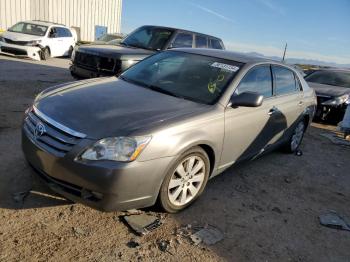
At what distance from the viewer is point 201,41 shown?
33.1ft

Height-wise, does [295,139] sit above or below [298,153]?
above

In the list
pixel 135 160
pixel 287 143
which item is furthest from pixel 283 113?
pixel 135 160

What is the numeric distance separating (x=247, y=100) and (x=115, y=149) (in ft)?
5.34

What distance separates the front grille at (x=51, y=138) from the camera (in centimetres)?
302

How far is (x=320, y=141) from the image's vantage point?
763cm

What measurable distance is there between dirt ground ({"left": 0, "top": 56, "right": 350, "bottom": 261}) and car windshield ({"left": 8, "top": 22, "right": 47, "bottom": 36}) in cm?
1168

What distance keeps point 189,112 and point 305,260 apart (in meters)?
1.76

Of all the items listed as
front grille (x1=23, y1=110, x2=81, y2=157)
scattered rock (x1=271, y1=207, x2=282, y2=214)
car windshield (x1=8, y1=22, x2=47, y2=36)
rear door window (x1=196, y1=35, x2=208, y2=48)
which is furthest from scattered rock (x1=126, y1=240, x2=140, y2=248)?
car windshield (x1=8, y1=22, x2=47, y2=36)

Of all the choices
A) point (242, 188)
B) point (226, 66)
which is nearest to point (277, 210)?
point (242, 188)

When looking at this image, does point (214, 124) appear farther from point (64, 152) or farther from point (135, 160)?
point (64, 152)

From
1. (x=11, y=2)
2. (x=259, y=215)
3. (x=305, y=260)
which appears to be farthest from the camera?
(x=11, y=2)

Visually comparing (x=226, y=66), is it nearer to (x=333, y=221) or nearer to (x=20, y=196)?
(x=333, y=221)

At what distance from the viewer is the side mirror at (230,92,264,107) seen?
3816 mm

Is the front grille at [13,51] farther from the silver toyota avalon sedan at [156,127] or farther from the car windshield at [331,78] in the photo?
the silver toyota avalon sedan at [156,127]
